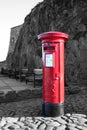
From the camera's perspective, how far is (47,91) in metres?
5.89

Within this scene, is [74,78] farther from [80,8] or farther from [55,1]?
[55,1]

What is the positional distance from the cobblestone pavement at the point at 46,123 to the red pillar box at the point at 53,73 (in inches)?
11.3

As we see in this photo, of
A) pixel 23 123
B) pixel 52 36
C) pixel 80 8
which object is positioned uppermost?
pixel 80 8

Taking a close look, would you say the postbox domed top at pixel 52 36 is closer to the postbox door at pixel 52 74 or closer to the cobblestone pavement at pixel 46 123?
the postbox door at pixel 52 74

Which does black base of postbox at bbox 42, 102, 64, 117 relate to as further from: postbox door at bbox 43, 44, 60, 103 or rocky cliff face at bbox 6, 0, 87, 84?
rocky cliff face at bbox 6, 0, 87, 84

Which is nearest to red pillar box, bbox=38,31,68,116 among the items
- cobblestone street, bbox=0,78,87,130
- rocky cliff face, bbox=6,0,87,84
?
cobblestone street, bbox=0,78,87,130

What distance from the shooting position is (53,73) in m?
5.80

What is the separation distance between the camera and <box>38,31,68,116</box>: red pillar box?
5754 millimetres

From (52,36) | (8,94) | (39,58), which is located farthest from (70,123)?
(39,58)

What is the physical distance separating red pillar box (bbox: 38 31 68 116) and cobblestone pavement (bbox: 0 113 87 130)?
0.29m

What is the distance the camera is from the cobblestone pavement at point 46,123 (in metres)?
4.84

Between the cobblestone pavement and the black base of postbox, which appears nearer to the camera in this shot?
the cobblestone pavement

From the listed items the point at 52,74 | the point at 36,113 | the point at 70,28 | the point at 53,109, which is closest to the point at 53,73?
the point at 52,74

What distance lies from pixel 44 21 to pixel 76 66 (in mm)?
7031
